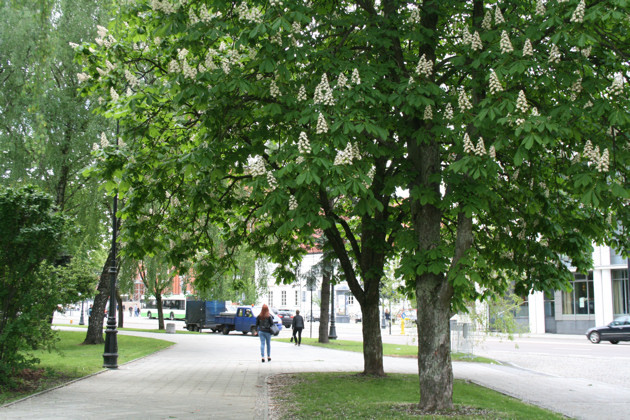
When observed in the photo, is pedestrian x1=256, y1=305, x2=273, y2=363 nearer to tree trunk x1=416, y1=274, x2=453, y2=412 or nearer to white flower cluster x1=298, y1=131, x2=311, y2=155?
tree trunk x1=416, y1=274, x2=453, y2=412

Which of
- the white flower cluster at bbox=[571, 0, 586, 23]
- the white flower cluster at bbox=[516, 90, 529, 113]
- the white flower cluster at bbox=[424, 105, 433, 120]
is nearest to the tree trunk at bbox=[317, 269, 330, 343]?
the white flower cluster at bbox=[424, 105, 433, 120]

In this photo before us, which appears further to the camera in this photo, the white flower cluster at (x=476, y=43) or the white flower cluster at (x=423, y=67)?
the white flower cluster at (x=423, y=67)

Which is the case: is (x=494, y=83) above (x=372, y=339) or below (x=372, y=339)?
above

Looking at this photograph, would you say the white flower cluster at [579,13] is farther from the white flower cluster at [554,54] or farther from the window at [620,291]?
the window at [620,291]

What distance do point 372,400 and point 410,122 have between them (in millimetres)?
5194

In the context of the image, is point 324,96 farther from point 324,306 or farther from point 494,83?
point 324,306

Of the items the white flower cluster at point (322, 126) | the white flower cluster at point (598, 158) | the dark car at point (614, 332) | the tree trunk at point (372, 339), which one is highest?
the white flower cluster at point (322, 126)

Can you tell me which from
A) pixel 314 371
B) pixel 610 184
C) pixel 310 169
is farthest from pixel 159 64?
pixel 314 371

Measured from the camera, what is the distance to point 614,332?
33.7 m

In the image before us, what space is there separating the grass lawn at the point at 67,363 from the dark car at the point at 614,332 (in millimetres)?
24099

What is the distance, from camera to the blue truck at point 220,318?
41.4 meters

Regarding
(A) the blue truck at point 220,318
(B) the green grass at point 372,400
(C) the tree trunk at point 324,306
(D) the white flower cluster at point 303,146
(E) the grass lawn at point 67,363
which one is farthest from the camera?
(A) the blue truck at point 220,318

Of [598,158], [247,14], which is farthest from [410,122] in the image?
[598,158]

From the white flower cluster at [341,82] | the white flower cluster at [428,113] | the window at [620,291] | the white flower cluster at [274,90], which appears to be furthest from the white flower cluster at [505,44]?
the window at [620,291]
